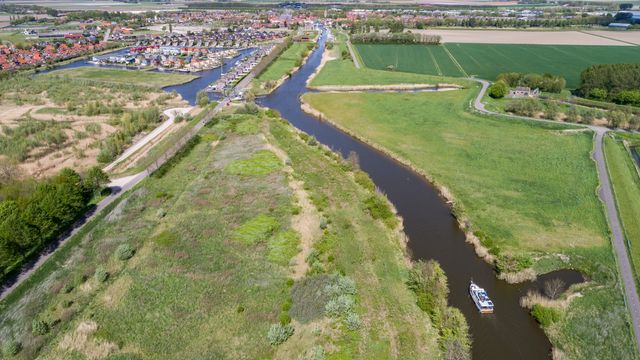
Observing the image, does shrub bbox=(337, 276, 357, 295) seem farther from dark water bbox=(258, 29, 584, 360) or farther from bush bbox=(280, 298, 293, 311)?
dark water bbox=(258, 29, 584, 360)

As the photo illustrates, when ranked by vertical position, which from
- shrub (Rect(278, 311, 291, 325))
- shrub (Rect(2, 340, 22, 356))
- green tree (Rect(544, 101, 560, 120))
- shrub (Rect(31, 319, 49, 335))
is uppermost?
green tree (Rect(544, 101, 560, 120))

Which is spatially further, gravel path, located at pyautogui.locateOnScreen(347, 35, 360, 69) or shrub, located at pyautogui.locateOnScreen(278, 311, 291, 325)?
gravel path, located at pyautogui.locateOnScreen(347, 35, 360, 69)

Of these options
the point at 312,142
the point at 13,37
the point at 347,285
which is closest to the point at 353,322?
the point at 347,285

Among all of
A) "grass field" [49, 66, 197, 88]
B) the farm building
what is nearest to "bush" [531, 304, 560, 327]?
the farm building

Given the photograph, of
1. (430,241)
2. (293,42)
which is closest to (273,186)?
(430,241)

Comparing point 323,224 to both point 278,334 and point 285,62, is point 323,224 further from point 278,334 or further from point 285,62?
point 285,62

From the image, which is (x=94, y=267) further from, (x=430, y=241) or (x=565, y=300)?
(x=565, y=300)

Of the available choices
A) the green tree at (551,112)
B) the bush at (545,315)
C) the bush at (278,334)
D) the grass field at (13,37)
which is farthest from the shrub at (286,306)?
the grass field at (13,37)
